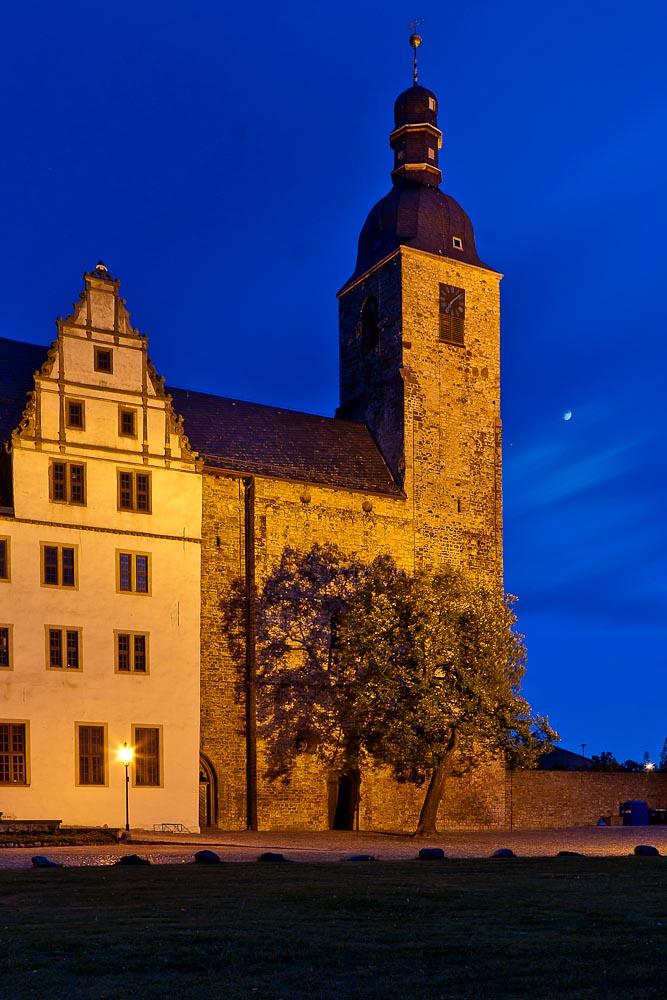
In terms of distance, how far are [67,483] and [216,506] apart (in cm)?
646

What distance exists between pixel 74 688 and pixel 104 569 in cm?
341

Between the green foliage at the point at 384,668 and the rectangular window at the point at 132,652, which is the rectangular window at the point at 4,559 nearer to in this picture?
the rectangular window at the point at 132,652

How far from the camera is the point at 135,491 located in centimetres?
3597

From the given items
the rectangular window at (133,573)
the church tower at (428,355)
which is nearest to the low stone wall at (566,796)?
the church tower at (428,355)

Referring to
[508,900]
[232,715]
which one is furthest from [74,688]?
[508,900]

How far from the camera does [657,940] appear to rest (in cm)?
1180

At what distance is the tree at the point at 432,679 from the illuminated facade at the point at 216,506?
448 centimetres

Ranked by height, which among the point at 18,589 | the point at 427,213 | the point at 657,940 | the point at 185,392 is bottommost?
the point at 657,940

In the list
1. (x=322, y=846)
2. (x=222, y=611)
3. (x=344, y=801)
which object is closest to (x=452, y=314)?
(x=222, y=611)

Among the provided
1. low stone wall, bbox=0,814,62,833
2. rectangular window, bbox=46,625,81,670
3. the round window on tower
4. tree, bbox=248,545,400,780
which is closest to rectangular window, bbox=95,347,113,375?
rectangular window, bbox=46,625,81,670

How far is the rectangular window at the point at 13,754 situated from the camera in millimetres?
32406

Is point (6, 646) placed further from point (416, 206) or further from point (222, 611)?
point (416, 206)

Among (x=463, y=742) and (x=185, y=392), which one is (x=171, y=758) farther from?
(x=185, y=392)

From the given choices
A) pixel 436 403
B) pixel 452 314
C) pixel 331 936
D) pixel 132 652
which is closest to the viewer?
pixel 331 936
